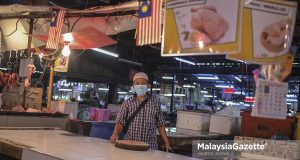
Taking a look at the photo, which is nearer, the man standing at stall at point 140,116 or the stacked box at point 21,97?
the man standing at stall at point 140,116

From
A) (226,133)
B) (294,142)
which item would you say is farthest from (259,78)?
(226,133)

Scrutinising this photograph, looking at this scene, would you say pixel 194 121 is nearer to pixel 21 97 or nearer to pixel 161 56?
pixel 161 56

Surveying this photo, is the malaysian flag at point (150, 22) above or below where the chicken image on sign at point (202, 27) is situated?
above

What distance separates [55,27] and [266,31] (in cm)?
491

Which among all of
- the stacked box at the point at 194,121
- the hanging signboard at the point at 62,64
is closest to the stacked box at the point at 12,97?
the hanging signboard at the point at 62,64

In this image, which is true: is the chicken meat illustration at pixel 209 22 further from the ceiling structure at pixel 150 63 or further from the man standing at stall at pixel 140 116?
the ceiling structure at pixel 150 63

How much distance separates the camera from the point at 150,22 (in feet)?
15.0

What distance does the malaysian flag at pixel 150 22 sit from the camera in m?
4.52

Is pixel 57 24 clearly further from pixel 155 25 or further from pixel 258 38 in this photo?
pixel 258 38

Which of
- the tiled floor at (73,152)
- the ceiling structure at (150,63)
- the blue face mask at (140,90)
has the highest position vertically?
the ceiling structure at (150,63)

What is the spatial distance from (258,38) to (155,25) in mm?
1888

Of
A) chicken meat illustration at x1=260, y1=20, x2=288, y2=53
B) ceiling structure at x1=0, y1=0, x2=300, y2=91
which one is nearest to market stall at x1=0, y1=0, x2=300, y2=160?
chicken meat illustration at x1=260, y1=20, x2=288, y2=53

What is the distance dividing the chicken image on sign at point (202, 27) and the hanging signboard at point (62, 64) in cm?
496

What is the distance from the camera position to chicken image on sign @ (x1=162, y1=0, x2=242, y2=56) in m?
2.99
